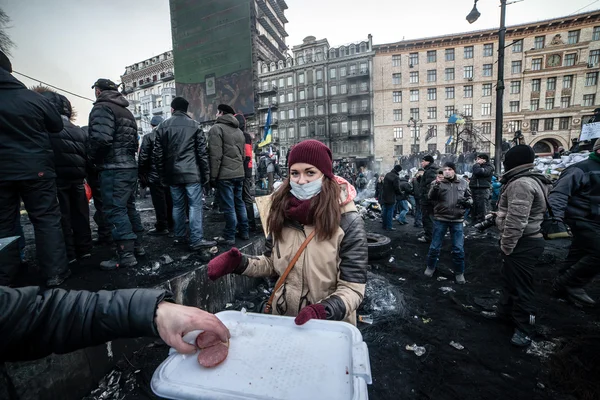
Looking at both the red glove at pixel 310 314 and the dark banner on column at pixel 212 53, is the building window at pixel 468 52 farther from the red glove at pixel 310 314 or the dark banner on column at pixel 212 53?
the red glove at pixel 310 314

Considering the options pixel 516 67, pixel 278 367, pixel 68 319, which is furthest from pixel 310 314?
pixel 516 67

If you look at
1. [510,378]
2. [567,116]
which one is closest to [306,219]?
[510,378]

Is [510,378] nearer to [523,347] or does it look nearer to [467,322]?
[523,347]

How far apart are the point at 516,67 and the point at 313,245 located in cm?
5301

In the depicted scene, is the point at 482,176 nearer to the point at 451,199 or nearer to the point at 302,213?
Answer: the point at 451,199

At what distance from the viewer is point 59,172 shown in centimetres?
350

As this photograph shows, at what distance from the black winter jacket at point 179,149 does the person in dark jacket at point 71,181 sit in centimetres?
100

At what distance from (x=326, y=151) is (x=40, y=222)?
315 cm

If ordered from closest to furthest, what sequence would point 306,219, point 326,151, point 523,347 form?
point 306,219 < point 326,151 < point 523,347

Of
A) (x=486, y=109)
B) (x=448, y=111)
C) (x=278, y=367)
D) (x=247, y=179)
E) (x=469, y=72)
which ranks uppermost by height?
(x=469, y=72)

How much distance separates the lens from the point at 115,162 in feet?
11.0

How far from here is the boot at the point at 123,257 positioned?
332cm

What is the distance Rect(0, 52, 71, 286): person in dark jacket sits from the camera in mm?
2451

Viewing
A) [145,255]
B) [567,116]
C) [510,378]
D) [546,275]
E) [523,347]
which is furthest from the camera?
[567,116]
